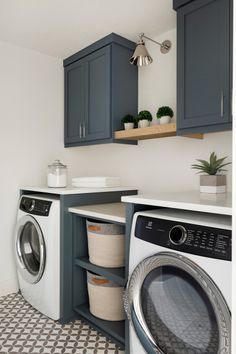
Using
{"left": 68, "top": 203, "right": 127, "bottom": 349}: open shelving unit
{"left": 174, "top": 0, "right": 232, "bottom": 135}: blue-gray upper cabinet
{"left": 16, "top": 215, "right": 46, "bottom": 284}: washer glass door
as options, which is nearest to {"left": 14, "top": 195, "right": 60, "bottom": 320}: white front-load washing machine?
{"left": 16, "top": 215, "right": 46, "bottom": 284}: washer glass door

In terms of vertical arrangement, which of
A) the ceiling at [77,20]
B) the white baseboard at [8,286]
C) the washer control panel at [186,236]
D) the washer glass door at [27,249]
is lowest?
the white baseboard at [8,286]

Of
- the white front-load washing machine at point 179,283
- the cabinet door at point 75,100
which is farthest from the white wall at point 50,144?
the white front-load washing machine at point 179,283

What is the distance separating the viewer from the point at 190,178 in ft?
7.05

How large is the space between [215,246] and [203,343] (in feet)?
1.35

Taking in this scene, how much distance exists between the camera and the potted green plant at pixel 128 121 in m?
2.32

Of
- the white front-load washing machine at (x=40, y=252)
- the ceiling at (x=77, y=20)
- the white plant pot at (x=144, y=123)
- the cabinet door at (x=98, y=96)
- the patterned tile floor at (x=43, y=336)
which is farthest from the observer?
the cabinet door at (x=98, y=96)

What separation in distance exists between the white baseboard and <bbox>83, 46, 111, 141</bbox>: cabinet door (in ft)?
4.91

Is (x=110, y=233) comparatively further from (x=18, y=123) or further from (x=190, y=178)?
(x=18, y=123)

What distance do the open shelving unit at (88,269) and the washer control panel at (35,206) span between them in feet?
0.61

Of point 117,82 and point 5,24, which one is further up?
point 5,24

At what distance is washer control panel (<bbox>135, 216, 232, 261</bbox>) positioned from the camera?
1.08 m

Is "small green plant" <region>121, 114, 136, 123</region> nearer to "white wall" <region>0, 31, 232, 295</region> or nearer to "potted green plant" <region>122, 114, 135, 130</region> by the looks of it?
"potted green plant" <region>122, 114, 135, 130</region>

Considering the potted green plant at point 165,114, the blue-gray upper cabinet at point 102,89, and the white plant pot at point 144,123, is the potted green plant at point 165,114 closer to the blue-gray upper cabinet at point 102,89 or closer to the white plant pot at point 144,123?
the white plant pot at point 144,123

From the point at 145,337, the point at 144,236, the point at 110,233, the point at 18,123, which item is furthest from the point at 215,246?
the point at 18,123
